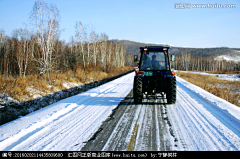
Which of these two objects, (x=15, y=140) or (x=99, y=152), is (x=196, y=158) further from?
(x=15, y=140)

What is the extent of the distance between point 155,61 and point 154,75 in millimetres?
716

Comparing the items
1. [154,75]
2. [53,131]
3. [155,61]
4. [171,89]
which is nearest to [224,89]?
[171,89]

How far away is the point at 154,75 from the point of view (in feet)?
23.5

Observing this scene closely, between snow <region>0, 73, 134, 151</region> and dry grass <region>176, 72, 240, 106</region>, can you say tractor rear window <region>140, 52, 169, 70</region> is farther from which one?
dry grass <region>176, 72, 240, 106</region>

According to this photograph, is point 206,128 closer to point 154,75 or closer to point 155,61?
point 154,75

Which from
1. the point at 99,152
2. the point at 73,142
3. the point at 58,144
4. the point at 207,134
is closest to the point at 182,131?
the point at 207,134

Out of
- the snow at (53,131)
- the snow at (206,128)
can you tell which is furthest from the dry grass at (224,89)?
the snow at (53,131)

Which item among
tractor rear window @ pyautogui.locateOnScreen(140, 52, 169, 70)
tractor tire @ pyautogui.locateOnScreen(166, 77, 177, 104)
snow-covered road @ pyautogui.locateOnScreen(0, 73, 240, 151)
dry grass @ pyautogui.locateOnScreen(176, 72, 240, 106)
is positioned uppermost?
tractor rear window @ pyautogui.locateOnScreen(140, 52, 169, 70)

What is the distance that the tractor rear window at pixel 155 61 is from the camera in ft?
24.2

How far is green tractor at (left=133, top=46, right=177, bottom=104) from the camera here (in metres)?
7.05

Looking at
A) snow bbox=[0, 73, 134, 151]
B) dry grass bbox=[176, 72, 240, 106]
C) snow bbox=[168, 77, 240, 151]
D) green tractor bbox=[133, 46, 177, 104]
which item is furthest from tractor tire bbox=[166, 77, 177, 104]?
dry grass bbox=[176, 72, 240, 106]

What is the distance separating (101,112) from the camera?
6.06 m

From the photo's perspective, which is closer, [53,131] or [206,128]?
[53,131]

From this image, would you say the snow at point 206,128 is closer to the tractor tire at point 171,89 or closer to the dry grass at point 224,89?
the tractor tire at point 171,89
